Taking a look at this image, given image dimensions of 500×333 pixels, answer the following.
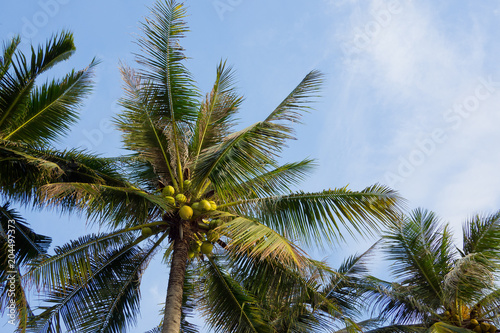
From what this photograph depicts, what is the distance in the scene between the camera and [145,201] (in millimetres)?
8984

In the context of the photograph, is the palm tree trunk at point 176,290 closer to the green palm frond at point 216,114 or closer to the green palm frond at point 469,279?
the green palm frond at point 216,114

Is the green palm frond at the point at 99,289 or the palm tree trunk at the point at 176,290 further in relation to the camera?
the green palm frond at the point at 99,289

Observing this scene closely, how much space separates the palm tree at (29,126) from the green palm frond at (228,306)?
313 cm

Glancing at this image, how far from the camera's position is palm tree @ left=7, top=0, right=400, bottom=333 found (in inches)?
339

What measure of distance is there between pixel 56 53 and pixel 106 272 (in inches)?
170

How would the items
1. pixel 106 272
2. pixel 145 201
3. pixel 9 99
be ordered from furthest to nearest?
pixel 9 99 < pixel 106 272 < pixel 145 201

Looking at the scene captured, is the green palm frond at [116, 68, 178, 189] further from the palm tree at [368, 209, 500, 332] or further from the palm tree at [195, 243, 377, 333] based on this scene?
the palm tree at [368, 209, 500, 332]

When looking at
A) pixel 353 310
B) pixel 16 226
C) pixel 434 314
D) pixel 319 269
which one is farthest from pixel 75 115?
pixel 434 314

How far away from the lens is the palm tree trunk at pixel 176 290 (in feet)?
26.2

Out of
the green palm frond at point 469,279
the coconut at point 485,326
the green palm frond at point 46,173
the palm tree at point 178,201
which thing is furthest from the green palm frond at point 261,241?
the coconut at point 485,326

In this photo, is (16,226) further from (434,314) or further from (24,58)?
(434,314)

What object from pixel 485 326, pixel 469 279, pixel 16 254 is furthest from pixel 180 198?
pixel 485 326

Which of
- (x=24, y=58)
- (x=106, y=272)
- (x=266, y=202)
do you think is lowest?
(x=106, y=272)

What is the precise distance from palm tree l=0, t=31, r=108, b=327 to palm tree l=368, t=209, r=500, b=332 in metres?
6.81
